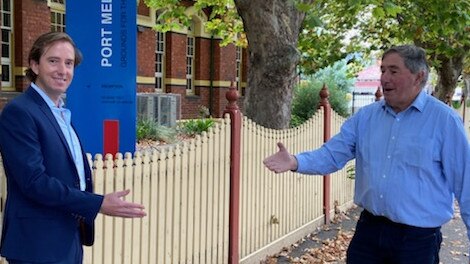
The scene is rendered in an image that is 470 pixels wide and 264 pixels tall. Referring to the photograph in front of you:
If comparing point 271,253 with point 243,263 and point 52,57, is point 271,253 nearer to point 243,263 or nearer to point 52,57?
point 243,263

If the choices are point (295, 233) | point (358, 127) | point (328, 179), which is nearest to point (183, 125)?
point (328, 179)

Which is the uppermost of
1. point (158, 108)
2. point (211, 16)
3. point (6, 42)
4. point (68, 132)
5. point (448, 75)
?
point (211, 16)

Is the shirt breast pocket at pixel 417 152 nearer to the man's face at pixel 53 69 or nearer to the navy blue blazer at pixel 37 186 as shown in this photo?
the navy blue blazer at pixel 37 186

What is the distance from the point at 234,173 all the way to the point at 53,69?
334cm

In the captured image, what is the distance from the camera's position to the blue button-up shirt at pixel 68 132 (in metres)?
2.69

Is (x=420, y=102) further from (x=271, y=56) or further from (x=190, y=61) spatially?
(x=190, y=61)

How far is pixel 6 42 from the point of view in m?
14.8

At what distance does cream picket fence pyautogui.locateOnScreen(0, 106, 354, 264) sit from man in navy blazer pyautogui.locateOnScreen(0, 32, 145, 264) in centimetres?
102

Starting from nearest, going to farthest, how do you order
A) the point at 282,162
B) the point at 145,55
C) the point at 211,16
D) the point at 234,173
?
the point at 282,162 → the point at 234,173 → the point at 211,16 → the point at 145,55

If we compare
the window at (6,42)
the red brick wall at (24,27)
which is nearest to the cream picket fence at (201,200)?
the red brick wall at (24,27)

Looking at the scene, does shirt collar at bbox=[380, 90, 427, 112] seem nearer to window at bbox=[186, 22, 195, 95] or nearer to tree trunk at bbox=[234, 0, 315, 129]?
tree trunk at bbox=[234, 0, 315, 129]

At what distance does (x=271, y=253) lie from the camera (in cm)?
688

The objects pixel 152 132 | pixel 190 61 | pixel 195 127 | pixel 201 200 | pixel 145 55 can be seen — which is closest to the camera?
pixel 201 200

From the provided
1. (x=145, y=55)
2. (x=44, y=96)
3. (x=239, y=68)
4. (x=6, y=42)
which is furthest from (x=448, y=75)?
(x=44, y=96)
